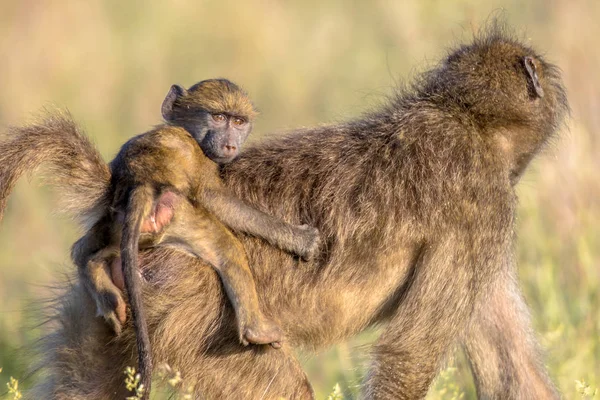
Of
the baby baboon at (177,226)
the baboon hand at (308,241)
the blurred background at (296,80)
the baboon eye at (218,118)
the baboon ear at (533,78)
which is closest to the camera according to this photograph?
the baby baboon at (177,226)

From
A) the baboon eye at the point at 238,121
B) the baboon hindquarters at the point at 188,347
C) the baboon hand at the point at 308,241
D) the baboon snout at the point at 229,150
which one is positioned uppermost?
the baboon eye at the point at 238,121

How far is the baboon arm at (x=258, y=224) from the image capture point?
12.8 feet

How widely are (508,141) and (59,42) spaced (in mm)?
7148

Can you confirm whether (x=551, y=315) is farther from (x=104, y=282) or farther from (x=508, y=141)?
(x=104, y=282)

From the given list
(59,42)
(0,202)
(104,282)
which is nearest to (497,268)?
(104,282)

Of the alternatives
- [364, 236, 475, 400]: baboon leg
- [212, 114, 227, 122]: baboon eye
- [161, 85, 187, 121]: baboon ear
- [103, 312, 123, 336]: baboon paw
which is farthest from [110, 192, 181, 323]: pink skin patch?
[364, 236, 475, 400]: baboon leg

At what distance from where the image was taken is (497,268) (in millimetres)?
4203

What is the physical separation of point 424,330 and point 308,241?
553 millimetres

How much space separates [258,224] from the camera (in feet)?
13.0

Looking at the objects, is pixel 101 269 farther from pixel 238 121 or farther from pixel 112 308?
pixel 238 121

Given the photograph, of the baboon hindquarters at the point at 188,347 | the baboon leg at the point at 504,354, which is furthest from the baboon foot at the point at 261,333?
the baboon leg at the point at 504,354

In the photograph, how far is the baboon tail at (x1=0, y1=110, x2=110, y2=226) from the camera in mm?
3879

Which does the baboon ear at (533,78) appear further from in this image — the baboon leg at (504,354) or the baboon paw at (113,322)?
the baboon paw at (113,322)

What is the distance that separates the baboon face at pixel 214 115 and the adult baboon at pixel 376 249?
142mm
